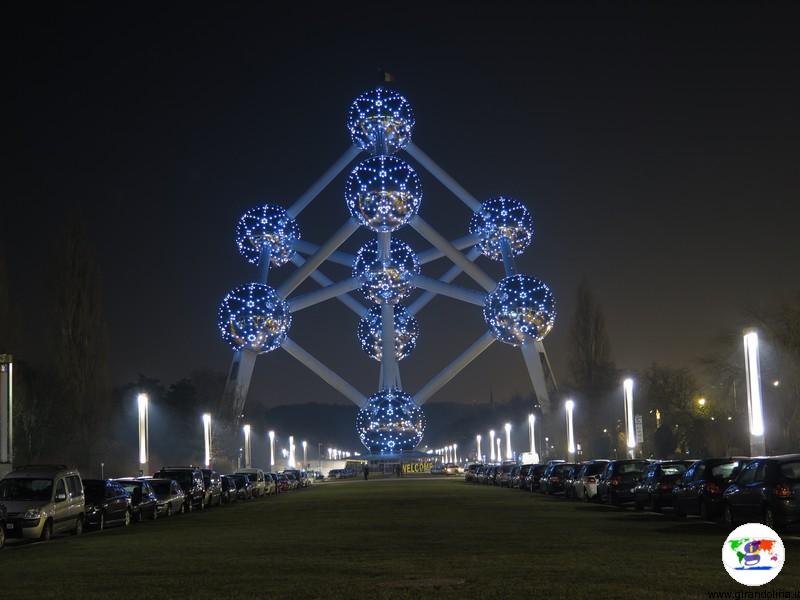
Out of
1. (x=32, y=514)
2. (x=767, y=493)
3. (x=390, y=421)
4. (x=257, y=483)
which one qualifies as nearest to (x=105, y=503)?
(x=32, y=514)

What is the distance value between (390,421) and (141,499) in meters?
68.2

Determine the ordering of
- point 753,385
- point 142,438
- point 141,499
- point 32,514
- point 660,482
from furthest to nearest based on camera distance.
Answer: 1. point 142,438
2. point 753,385
3. point 141,499
4. point 660,482
5. point 32,514

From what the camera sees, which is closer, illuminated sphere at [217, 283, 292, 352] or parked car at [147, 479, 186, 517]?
parked car at [147, 479, 186, 517]

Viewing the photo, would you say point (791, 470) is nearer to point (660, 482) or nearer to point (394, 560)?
point (394, 560)

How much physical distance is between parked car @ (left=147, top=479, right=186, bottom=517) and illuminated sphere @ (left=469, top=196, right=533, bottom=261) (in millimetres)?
60652

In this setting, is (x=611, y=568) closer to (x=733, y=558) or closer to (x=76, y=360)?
(x=733, y=558)

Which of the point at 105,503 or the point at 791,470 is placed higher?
the point at 791,470

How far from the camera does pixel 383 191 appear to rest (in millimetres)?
86438

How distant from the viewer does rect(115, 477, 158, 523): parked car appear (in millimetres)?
35531

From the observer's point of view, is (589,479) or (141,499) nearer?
(141,499)

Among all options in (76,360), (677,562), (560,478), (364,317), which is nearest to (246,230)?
(364,317)

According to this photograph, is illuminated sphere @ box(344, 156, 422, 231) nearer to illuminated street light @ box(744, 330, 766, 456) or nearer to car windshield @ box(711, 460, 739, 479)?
illuminated street light @ box(744, 330, 766, 456)

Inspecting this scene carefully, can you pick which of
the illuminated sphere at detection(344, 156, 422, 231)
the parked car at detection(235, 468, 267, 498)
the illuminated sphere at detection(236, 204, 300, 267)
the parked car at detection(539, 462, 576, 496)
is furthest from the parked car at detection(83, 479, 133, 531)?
the illuminated sphere at detection(236, 204, 300, 267)

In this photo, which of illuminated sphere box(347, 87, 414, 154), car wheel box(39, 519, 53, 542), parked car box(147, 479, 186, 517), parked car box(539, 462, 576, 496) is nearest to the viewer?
car wheel box(39, 519, 53, 542)
